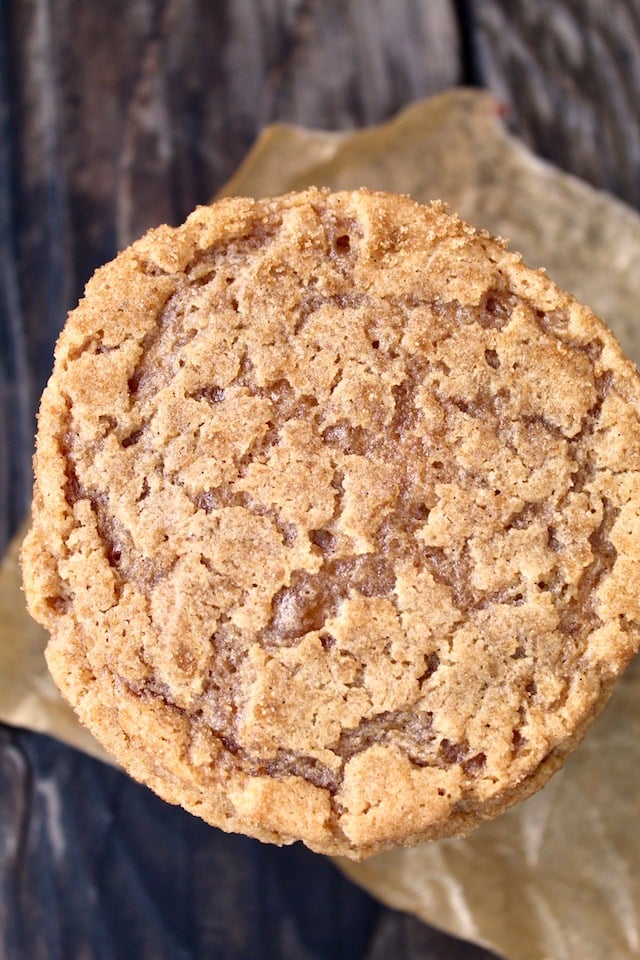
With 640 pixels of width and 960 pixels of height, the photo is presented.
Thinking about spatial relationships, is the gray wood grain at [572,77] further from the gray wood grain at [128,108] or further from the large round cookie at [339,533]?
the large round cookie at [339,533]

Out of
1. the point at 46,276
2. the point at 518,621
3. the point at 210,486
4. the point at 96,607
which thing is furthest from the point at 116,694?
the point at 46,276

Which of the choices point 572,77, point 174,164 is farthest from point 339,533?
point 572,77

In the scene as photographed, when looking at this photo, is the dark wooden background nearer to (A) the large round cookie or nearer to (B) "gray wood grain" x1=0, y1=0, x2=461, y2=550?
(B) "gray wood grain" x1=0, y1=0, x2=461, y2=550

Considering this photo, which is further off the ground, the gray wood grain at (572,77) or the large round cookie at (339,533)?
the gray wood grain at (572,77)

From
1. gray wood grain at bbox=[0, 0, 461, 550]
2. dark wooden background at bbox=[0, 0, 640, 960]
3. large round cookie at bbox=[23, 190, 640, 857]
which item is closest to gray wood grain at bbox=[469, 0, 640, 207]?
dark wooden background at bbox=[0, 0, 640, 960]

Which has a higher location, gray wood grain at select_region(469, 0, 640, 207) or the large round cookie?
gray wood grain at select_region(469, 0, 640, 207)

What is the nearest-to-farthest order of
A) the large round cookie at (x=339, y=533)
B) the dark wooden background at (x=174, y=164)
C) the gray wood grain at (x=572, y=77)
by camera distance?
the large round cookie at (x=339, y=533)
the dark wooden background at (x=174, y=164)
the gray wood grain at (x=572, y=77)

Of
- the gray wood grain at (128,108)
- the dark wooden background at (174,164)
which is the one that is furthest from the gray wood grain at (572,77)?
the gray wood grain at (128,108)
